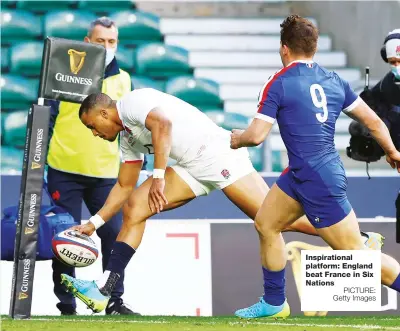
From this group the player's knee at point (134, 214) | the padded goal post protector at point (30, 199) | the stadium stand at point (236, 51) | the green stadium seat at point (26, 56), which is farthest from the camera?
the stadium stand at point (236, 51)

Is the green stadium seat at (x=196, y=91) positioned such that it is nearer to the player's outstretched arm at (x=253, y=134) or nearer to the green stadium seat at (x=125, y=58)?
the green stadium seat at (x=125, y=58)

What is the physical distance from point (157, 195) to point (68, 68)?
0.92 m

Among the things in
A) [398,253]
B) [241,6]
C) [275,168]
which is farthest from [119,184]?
[241,6]

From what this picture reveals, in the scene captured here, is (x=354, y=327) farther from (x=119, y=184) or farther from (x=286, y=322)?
(x=119, y=184)

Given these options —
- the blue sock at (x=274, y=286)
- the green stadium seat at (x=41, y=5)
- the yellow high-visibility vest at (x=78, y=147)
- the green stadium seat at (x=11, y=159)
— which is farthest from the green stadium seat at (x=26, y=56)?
the blue sock at (x=274, y=286)

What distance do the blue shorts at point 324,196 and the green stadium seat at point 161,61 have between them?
6677 millimetres

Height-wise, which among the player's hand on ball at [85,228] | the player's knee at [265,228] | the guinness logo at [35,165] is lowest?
the player's knee at [265,228]

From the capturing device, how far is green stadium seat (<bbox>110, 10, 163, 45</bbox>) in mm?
13180

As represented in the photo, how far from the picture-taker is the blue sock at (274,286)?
695 centimetres

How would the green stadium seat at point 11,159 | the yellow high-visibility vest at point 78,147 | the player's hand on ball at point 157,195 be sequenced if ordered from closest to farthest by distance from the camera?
the player's hand on ball at point 157,195 → the yellow high-visibility vest at point 78,147 → the green stadium seat at point 11,159

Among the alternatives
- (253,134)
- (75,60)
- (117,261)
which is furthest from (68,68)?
(253,134)

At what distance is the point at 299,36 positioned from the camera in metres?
6.54

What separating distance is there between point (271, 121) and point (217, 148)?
93 centimetres

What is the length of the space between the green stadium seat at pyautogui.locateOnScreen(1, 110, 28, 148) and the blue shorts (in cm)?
610
